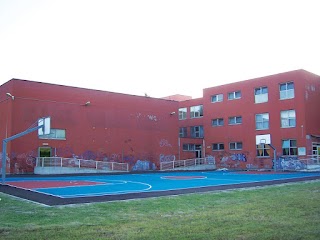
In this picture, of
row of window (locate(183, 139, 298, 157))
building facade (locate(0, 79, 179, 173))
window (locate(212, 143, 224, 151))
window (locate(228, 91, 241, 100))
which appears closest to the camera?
building facade (locate(0, 79, 179, 173))

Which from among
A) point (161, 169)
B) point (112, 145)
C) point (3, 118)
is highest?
point (3, 118)

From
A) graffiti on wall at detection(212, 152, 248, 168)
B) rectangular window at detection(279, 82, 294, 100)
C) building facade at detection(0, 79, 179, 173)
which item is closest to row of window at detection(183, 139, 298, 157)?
graffiti on wall at detection(212, 152, 248, 168)

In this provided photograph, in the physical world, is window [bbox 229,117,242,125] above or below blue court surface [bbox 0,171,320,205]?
above

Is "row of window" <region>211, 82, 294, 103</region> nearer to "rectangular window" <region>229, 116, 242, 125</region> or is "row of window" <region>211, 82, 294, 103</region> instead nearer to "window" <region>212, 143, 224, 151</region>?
"rectangular window" <region>229, 116, 242, 125</region>

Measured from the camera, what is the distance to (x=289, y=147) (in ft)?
Result: 118

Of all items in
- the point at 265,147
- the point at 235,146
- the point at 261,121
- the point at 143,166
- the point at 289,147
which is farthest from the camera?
the point at 235,146

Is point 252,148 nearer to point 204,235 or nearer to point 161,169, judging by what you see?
point 161,169

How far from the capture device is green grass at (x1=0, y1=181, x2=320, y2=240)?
682 cm

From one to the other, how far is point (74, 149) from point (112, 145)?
467 cm

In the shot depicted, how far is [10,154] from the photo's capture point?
31.1 meters

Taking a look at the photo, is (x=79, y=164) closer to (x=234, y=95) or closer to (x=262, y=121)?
(x=234, y=95)

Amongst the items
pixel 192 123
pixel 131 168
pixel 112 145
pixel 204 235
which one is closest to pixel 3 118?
pixel 112 145

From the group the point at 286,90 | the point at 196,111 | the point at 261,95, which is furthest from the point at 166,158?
the point at 286,90

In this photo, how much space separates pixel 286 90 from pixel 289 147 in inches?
235
